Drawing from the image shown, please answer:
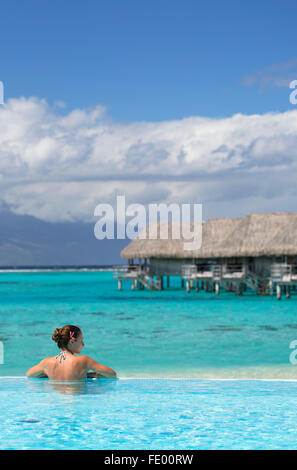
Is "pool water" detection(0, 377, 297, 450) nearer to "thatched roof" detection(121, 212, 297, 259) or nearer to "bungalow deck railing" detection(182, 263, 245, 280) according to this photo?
"thatched roof" detection(121, 212, 297, 259)

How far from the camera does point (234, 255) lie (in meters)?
33.3

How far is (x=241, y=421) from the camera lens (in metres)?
6.36

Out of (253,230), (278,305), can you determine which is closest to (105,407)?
(278,305)

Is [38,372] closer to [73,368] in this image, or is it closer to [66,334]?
[73,368]

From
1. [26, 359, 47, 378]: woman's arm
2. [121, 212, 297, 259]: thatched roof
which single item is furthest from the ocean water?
[121, 212, 297, 259]: thatched roof

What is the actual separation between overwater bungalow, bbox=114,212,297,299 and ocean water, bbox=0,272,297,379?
4.34m

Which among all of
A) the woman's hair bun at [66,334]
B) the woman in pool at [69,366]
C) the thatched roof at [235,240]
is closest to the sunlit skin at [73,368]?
the woman in pool at [69,366]

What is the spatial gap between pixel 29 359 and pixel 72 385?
534 centimetres

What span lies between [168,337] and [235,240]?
19.2 meters

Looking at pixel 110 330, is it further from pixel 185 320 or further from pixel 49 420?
pixel 49 420

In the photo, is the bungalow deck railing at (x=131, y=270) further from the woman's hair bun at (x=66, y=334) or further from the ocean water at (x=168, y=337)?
the woman's hair bun at (x=66, y=334)

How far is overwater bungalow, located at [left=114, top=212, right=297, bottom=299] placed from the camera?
3155 centimetres

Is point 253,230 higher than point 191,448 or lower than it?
higher
